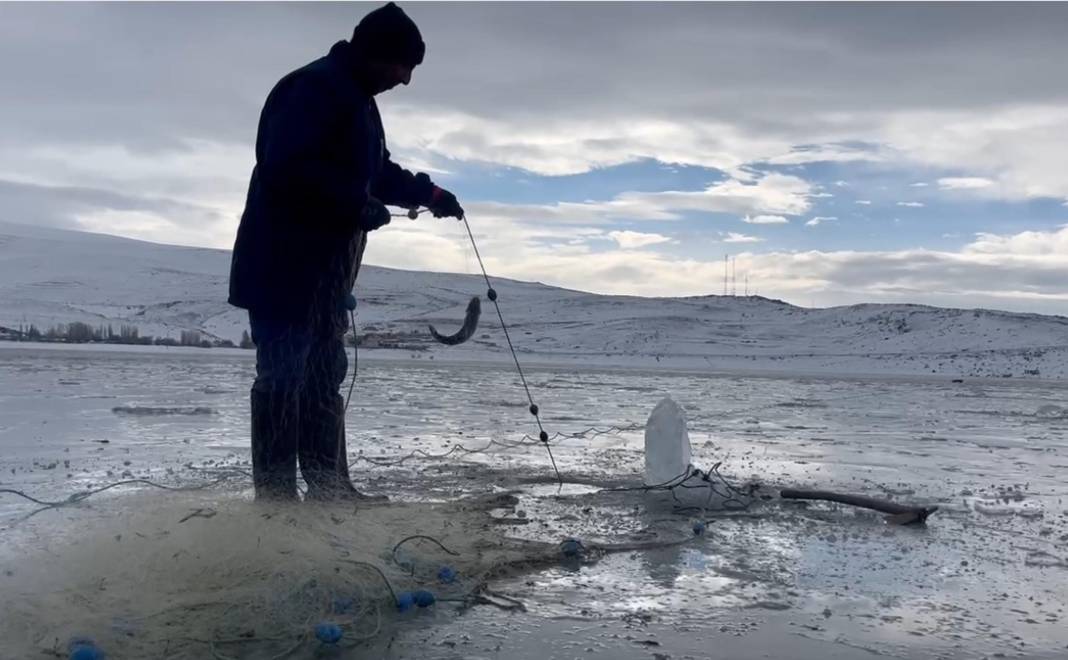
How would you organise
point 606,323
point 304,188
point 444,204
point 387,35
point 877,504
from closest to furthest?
point 304,188, point 387,35, point 877,504, point 444,204, point 606,323

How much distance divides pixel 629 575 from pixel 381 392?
28.8 feet

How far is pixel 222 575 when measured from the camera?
8.71ft

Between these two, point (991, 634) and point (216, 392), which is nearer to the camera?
point (991, 634)

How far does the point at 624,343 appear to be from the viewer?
33.3m

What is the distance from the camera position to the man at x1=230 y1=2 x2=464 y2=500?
141 inches

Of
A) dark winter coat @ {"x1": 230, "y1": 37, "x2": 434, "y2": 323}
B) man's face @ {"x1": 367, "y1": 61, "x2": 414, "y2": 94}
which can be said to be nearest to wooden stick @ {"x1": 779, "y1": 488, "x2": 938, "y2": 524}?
dark winter coat @ {"x1": 230, "y1": 37, "x2": 434, "y2": 323}

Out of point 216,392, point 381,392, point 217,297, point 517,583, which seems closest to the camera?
point 517,583

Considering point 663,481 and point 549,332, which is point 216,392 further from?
point 549,332

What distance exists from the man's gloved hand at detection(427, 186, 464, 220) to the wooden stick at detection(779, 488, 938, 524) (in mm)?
2014

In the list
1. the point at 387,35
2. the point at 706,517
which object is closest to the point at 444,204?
the point at 387,35

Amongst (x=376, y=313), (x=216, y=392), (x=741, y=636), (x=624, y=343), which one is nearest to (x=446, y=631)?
(x=741, y=636)

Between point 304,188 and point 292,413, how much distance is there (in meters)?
0.88

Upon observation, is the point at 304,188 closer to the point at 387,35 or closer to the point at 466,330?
the point at 387,35

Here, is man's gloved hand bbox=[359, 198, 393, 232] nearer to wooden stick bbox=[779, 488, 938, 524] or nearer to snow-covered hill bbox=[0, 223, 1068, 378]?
wooden stick bbox=[779, 488, 938, 524]
